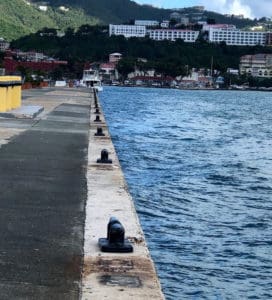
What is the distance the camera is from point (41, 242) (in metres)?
6.70

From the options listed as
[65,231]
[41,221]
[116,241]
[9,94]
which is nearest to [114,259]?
[116,241]

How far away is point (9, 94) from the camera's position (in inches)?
1034

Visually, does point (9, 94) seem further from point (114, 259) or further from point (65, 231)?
point (114, 259)

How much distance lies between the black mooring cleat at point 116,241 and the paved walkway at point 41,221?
A: 247 mm

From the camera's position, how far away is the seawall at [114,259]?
5.40 m

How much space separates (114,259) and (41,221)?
5.33 feet

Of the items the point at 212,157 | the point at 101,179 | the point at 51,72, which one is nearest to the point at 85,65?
the point at 51,72

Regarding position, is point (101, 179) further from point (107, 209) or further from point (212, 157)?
point (212, 157)

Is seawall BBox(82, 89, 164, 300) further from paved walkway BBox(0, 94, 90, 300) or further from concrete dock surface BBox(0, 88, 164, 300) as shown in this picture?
paved walkway BBox(0, 94, 90, 300)

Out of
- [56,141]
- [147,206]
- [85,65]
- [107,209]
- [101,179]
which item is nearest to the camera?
[107,209]

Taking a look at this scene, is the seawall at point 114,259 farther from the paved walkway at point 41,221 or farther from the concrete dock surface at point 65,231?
the paved walkway at point 41,221

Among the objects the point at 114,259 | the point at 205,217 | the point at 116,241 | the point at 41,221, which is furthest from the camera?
the point at 205,217

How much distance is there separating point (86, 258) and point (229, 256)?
142 inches

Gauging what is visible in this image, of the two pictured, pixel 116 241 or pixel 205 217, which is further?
pixel 205 217
